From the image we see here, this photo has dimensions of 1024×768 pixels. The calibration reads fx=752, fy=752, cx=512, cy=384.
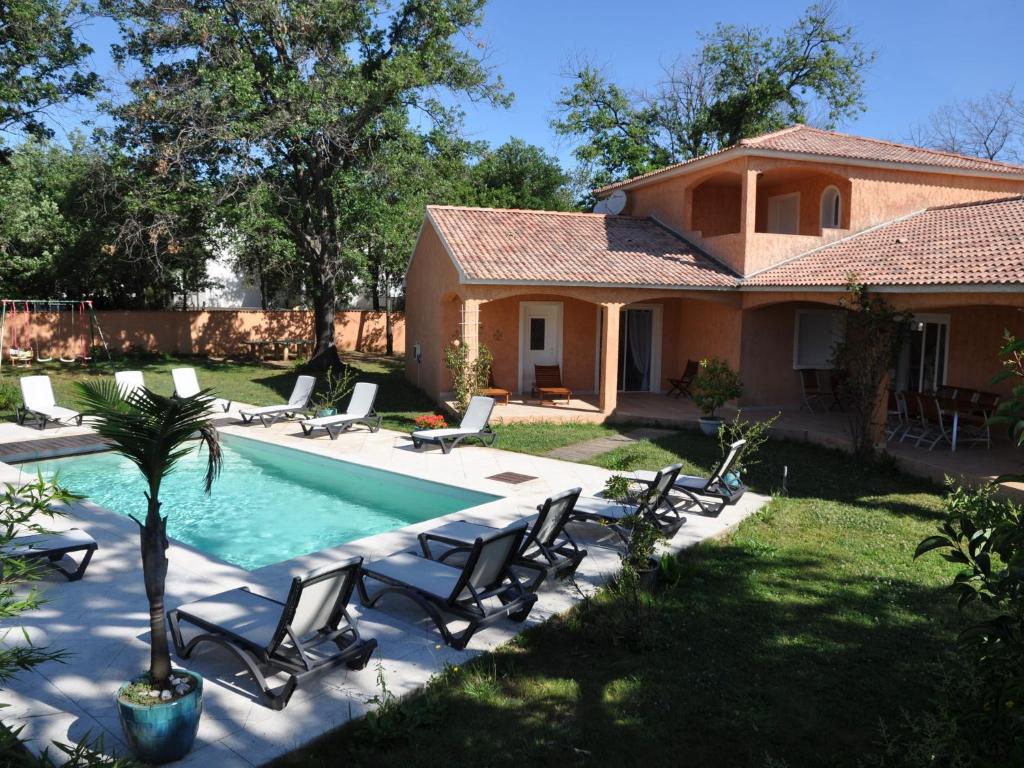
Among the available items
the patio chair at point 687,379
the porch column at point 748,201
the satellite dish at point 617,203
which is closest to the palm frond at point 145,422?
the porch column at point 748,201

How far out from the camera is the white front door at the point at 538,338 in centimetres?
2122

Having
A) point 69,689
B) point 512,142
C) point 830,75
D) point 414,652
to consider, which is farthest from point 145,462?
point 512,142

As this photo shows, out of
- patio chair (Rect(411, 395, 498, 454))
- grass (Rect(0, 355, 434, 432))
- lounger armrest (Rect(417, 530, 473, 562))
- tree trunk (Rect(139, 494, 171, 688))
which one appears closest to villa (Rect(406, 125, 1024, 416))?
grass (Rect(0, 355, 434, 432))

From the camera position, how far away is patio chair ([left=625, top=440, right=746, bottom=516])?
10570 millimetres

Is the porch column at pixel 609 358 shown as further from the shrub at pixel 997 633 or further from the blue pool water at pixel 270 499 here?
the shrub at pixel 997 633

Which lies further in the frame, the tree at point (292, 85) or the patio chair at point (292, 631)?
the tree at point (292, 85)

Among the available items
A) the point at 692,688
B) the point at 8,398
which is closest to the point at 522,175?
the point at 8,398

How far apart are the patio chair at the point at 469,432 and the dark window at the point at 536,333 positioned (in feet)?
19.4

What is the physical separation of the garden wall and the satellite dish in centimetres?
1230

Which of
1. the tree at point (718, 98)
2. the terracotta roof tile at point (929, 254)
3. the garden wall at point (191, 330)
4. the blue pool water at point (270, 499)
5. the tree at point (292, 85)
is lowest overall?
the blue pool water at point (270, 499)

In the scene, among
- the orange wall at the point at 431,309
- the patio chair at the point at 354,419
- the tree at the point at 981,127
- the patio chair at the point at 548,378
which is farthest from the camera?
the tree at the point at 981,127

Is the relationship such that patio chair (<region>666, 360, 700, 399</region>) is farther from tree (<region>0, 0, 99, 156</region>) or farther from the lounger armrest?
tree (<region>0, 0, 99, 156</region>)

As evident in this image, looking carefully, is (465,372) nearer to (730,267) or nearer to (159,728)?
(730,267)

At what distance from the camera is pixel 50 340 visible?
95.3 feet
